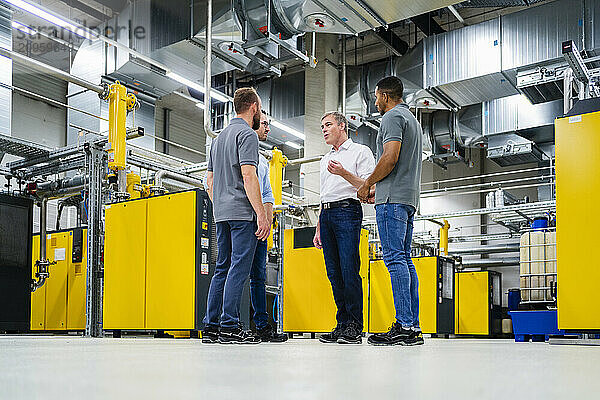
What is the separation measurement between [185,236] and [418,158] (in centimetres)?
248

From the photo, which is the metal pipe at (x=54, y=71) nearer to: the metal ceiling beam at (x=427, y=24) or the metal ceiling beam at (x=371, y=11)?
the metal ceiling beam at (x=371, y=11)

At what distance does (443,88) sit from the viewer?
9.45m

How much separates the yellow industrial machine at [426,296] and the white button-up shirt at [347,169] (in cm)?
470

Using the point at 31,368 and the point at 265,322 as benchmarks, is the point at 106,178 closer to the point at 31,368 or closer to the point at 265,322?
the point at 265,322

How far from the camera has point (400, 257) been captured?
3.53 m

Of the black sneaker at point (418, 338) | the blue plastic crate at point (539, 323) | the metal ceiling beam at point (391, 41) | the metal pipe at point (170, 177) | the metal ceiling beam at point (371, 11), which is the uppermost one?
the metal ceiling beam at point (391, 41)

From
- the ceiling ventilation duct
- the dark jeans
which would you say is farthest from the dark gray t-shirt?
the ceiling ventilation duct

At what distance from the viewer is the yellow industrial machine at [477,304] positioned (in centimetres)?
1270

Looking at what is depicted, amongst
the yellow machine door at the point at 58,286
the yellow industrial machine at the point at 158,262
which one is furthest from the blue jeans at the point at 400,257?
the yellow machine door at the point at 58,286

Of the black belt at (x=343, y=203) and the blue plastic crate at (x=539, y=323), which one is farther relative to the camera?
the blue plastic crate at (x=539, y=323)

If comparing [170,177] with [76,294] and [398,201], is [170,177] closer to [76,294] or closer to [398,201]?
[76,294]

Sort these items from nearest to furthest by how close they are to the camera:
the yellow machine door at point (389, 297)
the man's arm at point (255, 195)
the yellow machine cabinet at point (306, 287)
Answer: the man's arm at point (255, 195) → the yellow machine cabinet at point (306, 287) → the yellow machine door at point (389, 297)

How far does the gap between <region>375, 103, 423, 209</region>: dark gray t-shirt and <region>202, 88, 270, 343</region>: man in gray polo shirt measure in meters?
0.71

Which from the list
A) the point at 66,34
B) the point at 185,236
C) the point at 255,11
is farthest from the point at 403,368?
the point at 66,34
